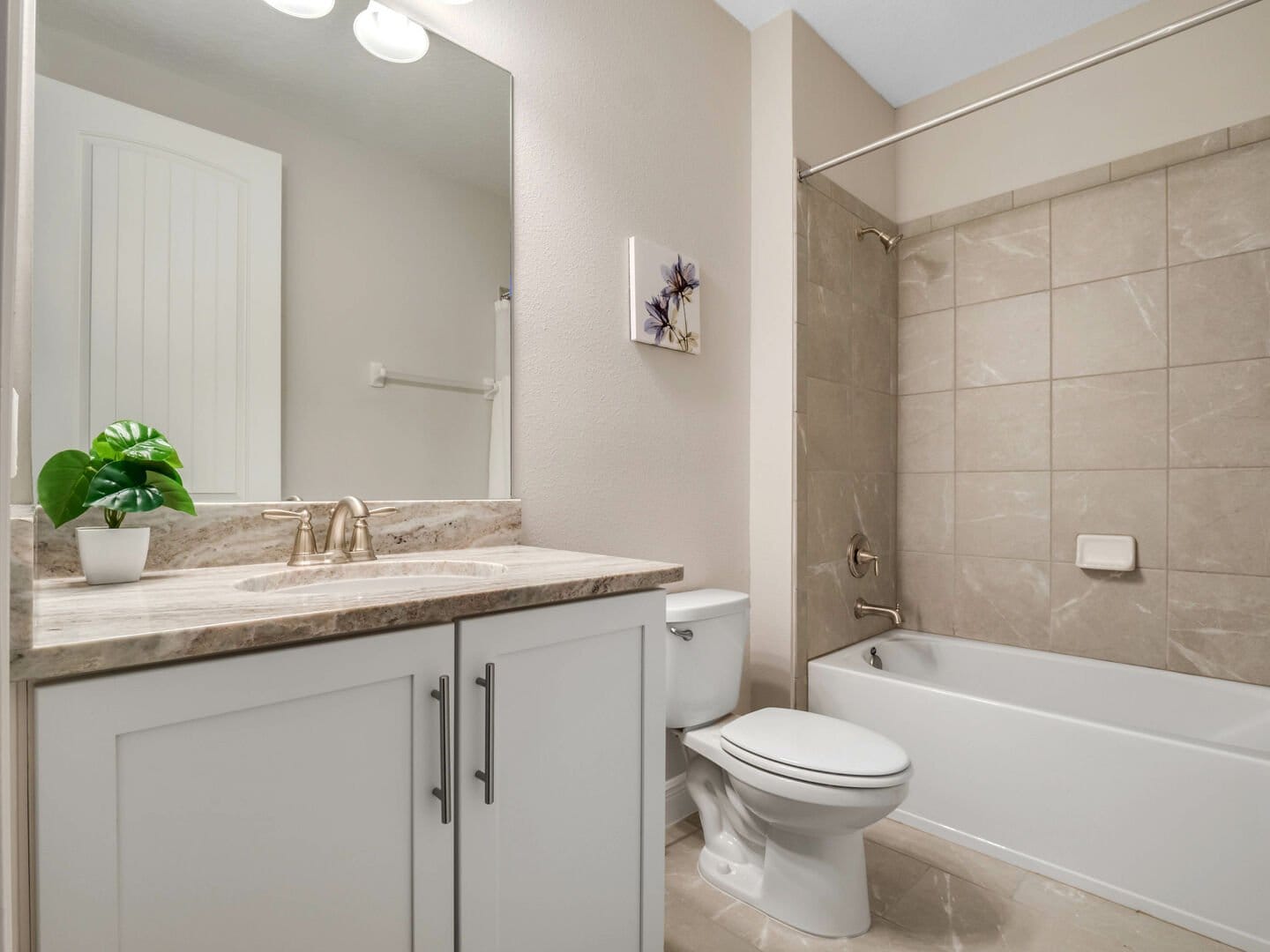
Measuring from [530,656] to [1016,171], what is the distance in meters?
2.56

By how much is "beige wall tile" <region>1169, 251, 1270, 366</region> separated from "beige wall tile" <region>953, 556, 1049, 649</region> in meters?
0.83

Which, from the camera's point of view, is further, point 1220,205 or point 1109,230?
point 1109,230

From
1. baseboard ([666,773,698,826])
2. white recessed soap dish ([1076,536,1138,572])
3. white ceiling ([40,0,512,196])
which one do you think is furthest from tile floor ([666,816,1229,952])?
white ceiling ([40,0,512,196])

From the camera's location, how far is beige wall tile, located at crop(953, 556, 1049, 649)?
7.95 feet

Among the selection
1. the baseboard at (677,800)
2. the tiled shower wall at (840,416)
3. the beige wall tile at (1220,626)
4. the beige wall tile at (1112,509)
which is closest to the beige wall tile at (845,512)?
the tiled shower wall at (840,416)

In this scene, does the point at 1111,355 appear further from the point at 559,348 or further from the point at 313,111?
the point at 313,111

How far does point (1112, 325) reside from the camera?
2.28m

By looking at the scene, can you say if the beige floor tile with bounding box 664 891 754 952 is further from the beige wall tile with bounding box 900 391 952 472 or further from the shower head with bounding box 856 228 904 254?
the shower head with bounding box 856 228 904 254

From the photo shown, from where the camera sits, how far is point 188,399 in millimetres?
1175

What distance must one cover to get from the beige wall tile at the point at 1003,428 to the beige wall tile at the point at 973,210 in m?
0.66

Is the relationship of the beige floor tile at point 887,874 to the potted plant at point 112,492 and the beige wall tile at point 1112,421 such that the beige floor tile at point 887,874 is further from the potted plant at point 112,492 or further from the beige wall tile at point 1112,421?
the potted plant at point 112,492

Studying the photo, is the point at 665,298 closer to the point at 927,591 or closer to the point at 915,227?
the point at 915,227

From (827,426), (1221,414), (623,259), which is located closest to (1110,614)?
(1221,414)

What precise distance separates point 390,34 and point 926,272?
6.98 ft
